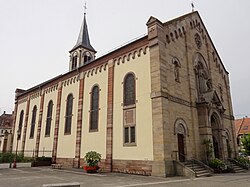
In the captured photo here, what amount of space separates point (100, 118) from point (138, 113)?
192 inches

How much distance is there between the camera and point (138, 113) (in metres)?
17.2

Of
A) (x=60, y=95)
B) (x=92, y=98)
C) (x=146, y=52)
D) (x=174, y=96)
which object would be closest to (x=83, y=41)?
(x=60, y=95)

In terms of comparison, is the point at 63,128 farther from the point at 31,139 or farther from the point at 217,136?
the point at 217,136

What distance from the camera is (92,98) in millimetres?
22531

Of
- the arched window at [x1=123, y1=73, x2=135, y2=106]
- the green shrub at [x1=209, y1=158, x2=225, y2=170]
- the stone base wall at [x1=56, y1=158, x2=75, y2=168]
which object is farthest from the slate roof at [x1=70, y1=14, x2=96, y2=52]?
the green shrub at [x1=209, y1=158, x2=225, y2=170]

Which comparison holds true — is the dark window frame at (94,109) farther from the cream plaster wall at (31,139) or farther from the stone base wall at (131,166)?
the cream plaster wall at (31,139)

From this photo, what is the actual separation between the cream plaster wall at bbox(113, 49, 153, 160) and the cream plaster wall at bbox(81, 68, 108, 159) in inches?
60.6

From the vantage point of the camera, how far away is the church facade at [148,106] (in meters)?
16.1

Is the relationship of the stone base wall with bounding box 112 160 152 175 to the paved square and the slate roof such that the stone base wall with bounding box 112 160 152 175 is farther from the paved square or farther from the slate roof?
the slate roof

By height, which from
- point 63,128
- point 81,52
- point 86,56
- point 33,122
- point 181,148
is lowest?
point 181,148

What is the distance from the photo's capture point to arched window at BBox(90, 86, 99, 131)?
69.6 ft

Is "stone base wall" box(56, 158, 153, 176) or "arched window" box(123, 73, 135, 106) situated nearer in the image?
"stone base wall" box(56, 158, 153, 176)

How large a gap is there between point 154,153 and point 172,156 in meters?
1.39

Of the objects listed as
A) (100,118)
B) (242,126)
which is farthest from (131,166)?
(242,126)
